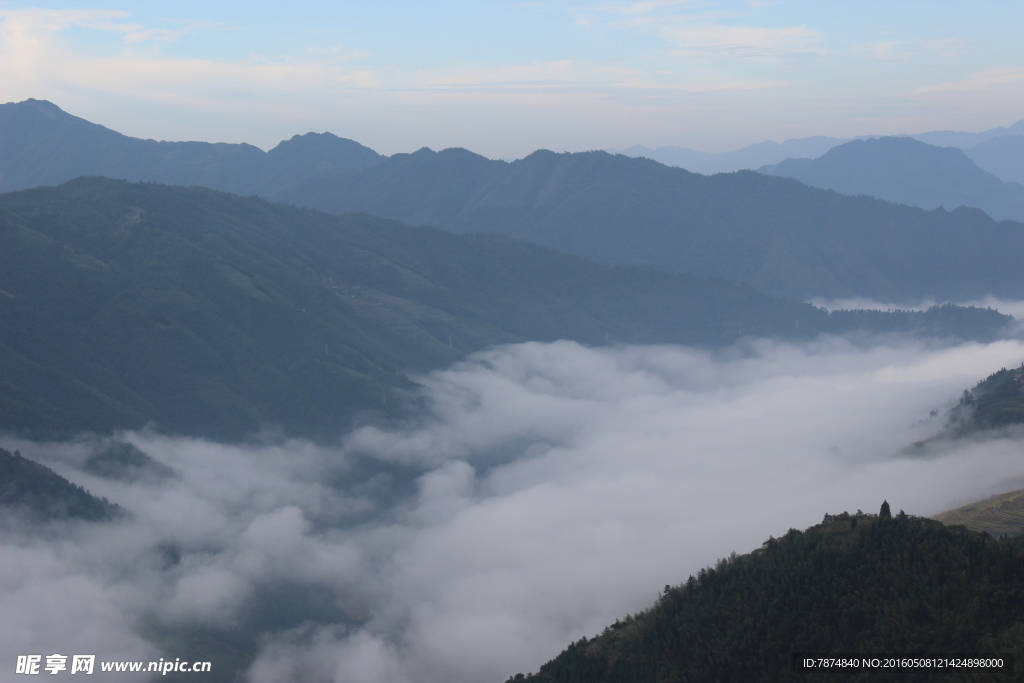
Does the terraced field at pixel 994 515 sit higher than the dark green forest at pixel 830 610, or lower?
higher

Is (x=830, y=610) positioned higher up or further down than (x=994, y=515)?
further down

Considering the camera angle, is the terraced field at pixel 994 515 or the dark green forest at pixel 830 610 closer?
the dark green forest at pixel 830 610

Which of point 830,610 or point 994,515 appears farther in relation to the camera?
point 994,515

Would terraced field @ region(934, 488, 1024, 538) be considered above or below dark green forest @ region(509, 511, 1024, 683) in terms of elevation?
above

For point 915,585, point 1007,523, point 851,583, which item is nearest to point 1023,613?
point 915,585

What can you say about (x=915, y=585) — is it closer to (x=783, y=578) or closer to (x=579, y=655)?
(x=783, y=578)

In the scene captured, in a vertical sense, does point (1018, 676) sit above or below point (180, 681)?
below

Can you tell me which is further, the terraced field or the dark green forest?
the terraced field

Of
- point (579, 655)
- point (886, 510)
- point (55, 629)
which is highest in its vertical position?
point (55, 629)
